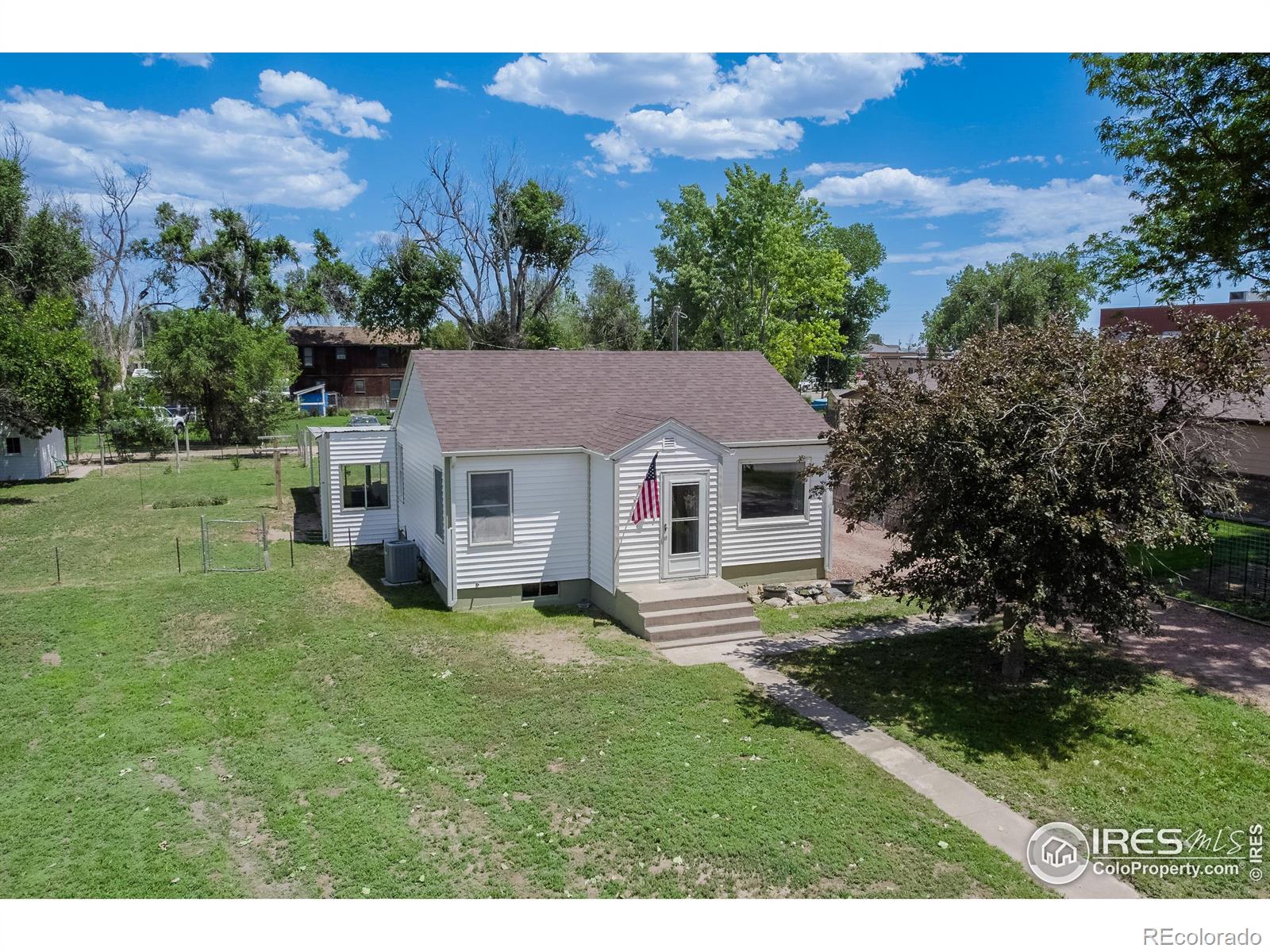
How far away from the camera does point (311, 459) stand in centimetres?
2745

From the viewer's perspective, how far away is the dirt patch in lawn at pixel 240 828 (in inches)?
263

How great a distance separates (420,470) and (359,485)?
3611 mm

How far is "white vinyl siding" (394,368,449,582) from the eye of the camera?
1537 cm

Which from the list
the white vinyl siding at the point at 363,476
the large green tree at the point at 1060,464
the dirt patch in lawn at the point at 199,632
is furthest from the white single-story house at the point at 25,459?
the large green tree at the point at 1060,464

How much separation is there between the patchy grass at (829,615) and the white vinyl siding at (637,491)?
1.89m

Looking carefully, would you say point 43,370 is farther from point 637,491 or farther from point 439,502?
point 637,491

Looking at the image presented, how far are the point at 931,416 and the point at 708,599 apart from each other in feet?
17.7

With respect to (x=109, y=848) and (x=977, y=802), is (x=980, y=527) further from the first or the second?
(x=109, y=848)

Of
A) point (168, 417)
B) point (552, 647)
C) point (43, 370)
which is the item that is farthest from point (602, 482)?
point (168, 417)

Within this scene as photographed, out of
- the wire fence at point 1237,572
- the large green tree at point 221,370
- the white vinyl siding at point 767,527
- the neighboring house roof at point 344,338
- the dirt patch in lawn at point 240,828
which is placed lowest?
the dirt patch in lawn at point 240,828

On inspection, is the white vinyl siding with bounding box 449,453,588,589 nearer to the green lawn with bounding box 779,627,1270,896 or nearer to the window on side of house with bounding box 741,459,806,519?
the window on side of house with bounding box 741,459,806,519

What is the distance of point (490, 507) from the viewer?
1462cm

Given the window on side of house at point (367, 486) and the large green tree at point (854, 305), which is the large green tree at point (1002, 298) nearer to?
the large green tree at point (854, 305)

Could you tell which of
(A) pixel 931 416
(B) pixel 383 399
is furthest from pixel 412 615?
(B) pixel 383 399
